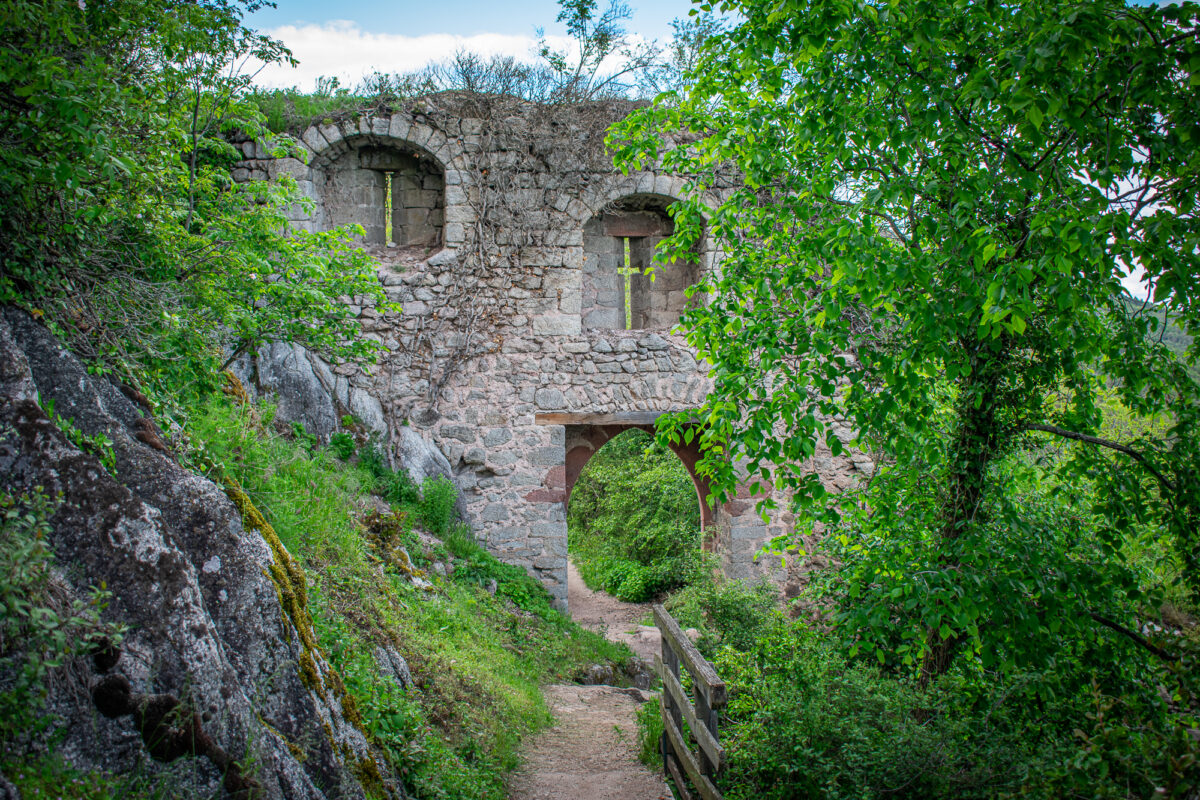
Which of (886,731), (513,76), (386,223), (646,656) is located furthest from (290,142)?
→ (646,656)

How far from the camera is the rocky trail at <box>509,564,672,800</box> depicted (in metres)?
3.78

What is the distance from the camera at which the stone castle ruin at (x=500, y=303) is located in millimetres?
7219

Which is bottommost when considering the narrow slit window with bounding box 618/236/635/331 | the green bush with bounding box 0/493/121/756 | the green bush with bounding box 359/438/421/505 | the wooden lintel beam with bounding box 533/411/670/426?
the green bush with bounding box 359/438/421/505

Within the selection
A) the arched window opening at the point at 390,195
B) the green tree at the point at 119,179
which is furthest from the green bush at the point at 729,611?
the arched window opening at the point at 390,195

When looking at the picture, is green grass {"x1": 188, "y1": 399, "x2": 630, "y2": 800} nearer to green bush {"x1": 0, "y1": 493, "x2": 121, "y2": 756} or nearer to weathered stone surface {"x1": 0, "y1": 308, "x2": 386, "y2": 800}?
weathered stone surface {"x1": 0, "y1": 308, "x2": 386, "y2": 800}

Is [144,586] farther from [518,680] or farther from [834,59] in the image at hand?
[518,680]

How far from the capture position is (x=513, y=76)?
25.2 ft

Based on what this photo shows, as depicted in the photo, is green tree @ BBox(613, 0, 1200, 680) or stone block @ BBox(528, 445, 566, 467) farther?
stone block @ BBox(528, 445, 566, 467)

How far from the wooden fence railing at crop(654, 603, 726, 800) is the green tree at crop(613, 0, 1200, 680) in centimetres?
85

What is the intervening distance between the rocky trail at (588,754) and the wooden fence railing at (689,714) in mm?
212

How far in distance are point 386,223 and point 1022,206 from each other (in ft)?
21.6

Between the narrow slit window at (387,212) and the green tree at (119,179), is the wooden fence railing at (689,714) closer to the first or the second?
the green tree at (119,179)

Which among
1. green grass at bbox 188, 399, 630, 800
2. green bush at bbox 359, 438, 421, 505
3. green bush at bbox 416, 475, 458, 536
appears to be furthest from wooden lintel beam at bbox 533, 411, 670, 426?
green grass at bbox 188, 399, 630, 800

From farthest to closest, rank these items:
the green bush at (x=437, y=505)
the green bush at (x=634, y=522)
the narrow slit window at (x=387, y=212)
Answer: the green bush at (x=634, y=522) → the narrow slit window at (x=387, y=212) → the green bush at (x=437, y=505)
